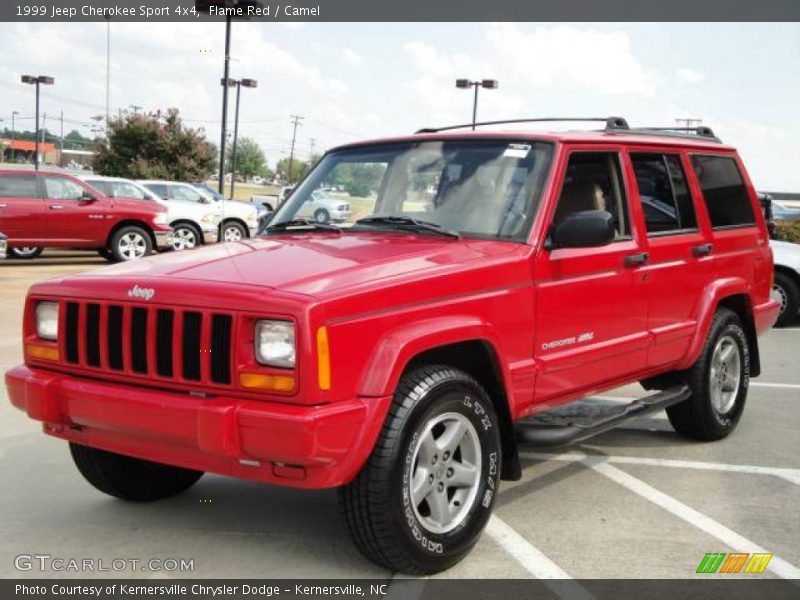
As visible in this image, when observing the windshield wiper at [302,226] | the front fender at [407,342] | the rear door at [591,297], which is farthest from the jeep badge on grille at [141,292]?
the rear door at [591,297]

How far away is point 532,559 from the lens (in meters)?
3.87

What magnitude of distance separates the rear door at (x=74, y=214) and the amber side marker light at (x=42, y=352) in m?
12.7

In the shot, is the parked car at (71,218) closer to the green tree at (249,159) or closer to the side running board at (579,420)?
the side running board at (579,420)

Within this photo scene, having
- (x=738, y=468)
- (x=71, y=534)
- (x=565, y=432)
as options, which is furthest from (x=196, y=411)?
(x=738, y=468)

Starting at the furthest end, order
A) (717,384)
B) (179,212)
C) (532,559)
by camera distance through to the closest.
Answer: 1. (179,212)
2. (717,384)
3. (532,559)

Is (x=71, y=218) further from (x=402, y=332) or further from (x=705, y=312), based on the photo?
(x=402, y=332)

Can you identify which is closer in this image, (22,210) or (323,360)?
(323,360)

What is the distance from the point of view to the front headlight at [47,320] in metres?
3.94

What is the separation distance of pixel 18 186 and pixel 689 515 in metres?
14.1

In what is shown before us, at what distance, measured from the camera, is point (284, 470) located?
3.32 m

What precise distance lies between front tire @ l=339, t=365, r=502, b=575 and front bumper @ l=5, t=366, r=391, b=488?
14 centimetres

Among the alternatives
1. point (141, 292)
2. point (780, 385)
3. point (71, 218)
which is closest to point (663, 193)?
point (141, 292)

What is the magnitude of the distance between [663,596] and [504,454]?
95 cm

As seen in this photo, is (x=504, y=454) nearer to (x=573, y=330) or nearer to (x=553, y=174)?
(x=573, y=330)
